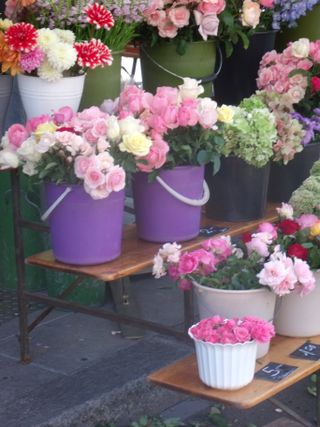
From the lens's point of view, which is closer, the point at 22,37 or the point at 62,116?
the point at 62,116

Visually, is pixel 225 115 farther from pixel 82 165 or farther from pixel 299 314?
pixel 299 314

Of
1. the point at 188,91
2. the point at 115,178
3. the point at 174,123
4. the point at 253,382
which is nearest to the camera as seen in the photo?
the point at 253,382

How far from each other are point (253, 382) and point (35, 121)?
1122 mm

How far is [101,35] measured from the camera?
361cm

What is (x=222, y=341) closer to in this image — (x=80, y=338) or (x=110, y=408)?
(x=110, y=408)

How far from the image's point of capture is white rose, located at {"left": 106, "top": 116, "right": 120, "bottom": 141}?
3123 mm

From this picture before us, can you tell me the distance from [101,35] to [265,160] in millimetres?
750

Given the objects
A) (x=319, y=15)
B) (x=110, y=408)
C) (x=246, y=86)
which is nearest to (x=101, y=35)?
(x=246, y=86)

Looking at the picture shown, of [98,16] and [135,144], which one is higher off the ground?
[98,16]

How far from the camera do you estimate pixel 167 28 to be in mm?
3727

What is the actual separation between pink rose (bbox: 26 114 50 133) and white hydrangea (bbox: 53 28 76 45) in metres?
0.31

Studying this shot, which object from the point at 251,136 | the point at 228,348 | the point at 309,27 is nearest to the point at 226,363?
the point at 228,348

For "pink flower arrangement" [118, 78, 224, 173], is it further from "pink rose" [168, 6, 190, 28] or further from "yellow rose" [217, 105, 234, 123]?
"pink rose" [168, 6, 190, 28]

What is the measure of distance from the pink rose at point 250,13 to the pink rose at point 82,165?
43.9 inches
